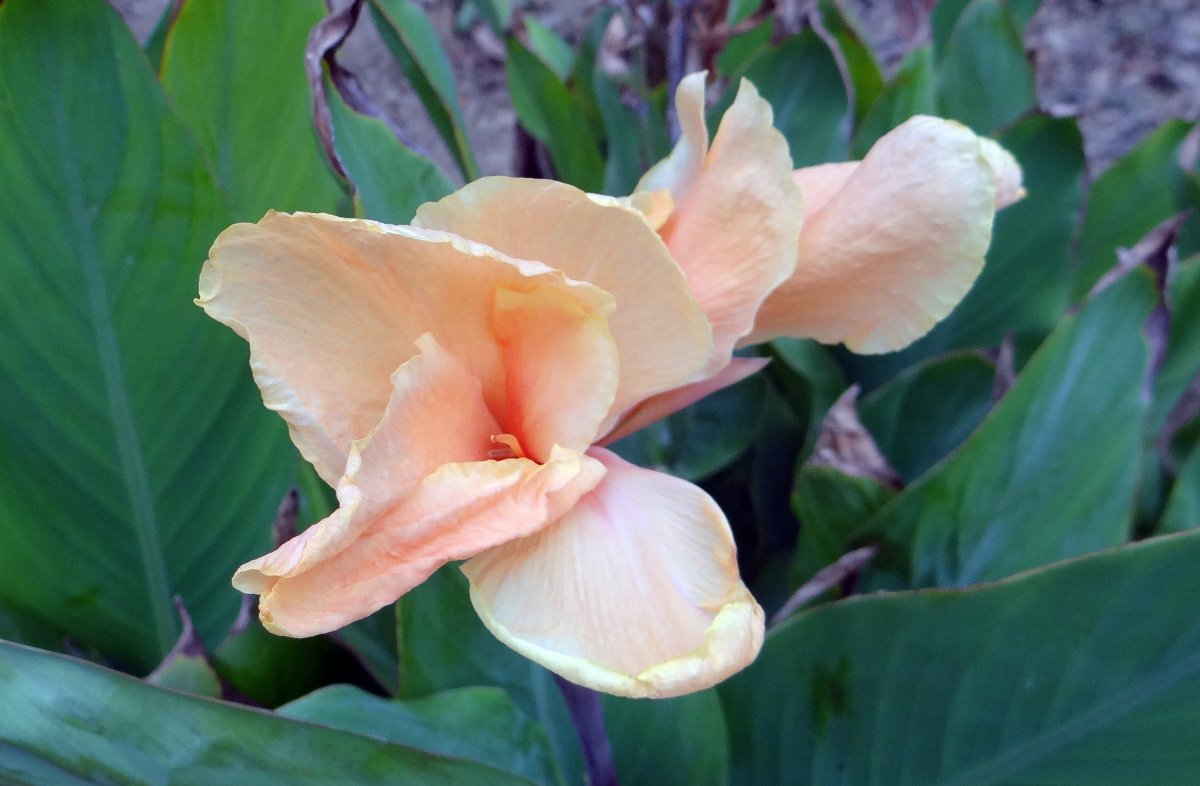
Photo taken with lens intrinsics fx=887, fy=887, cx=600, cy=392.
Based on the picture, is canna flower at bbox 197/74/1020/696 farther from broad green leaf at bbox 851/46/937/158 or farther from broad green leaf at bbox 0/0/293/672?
broad green leaf at bbox 851/46/937/158

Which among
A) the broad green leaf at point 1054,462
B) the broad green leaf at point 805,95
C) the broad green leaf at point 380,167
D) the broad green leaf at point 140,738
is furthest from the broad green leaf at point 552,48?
the broad green leaf at point 140,738

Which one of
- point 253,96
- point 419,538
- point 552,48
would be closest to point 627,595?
point 419,538

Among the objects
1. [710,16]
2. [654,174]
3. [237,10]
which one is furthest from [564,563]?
[710,16]

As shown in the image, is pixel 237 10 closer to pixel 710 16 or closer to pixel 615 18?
pixel 710 16

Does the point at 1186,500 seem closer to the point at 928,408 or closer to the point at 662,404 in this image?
the point at 928,408

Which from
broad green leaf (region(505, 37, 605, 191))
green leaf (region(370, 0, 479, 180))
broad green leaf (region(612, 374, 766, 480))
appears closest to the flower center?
green leaf (region(370, 0, 479, 180))
